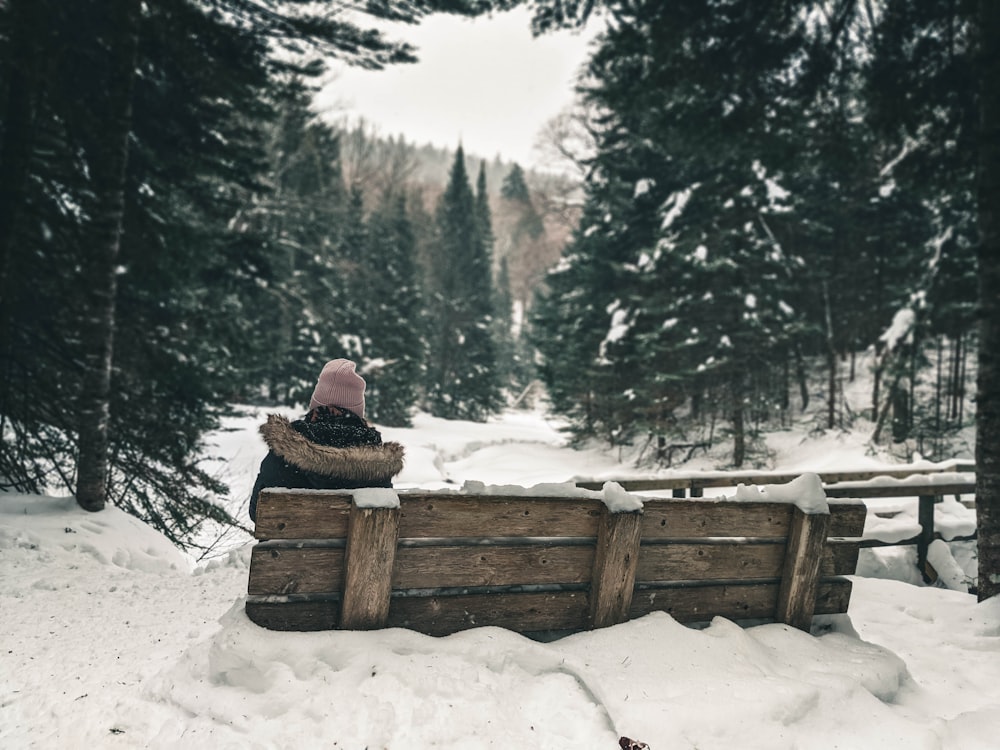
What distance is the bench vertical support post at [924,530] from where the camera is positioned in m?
7.04

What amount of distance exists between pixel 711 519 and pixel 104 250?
6.44 metres

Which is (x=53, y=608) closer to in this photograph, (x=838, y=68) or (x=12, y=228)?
(x=12, y=228)

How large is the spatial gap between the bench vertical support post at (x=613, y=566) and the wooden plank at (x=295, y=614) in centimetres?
153

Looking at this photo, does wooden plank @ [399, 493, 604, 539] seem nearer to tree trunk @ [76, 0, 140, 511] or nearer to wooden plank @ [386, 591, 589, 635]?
wooden plank @ [386, 591, 589, 635]

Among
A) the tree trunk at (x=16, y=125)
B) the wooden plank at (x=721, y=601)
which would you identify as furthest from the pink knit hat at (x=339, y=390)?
the tree trunk at (x=16, y=125)

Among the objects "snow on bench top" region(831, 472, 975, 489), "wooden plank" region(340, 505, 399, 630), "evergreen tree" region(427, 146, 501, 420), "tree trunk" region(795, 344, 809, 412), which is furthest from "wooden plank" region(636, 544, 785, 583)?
"evergreen tree" region(427, 146, 501, 420)

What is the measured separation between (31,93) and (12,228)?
4.68 ft

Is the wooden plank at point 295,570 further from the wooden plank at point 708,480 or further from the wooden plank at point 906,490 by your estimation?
the wooden plank at point 906,490

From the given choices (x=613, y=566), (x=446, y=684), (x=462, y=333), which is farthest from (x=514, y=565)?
(x=462, y=333)

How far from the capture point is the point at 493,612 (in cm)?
337

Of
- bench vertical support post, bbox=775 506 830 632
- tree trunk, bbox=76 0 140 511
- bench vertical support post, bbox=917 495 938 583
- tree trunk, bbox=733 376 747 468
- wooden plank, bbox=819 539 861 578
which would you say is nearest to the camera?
bench vertical support post, bbox=775 506 830 632

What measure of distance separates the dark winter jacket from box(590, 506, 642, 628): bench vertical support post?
54.2 inches

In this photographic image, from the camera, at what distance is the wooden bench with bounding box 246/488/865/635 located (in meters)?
3.03

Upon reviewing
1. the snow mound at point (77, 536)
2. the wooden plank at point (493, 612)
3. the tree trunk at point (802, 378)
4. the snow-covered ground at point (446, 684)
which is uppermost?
the tree trunk at point (802, 378)
